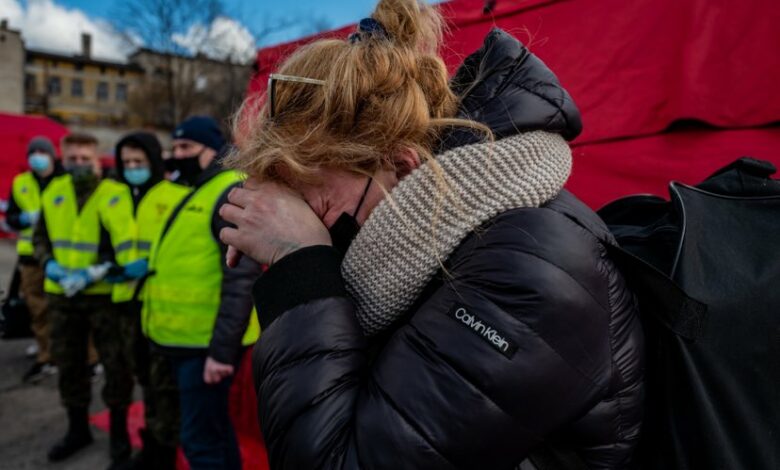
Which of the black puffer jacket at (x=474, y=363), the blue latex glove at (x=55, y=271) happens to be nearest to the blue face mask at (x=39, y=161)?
the blue latex glove at (x=55, y=271)

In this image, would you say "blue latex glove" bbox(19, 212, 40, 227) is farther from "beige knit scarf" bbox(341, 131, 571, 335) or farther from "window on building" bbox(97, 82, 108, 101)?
"window on building" bbox(97, 82, 108, 101)

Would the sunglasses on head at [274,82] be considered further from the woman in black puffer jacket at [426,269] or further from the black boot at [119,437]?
the black boot at [119,437]

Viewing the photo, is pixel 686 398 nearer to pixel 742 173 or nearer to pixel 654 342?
pixel 654 342

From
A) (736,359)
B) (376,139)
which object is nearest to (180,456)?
(376,139)

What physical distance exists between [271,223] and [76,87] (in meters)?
63.4

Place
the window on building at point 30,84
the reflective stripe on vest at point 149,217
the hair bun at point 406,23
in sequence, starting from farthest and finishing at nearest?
the window on building at point 30,84, the reflective stripe on vest at point 149,217, the hair bun at point 406,23

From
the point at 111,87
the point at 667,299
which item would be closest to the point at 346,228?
the point at 667,299

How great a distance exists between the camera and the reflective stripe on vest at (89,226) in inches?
132

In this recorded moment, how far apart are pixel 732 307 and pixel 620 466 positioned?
0.35m

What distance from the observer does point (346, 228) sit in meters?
1.15

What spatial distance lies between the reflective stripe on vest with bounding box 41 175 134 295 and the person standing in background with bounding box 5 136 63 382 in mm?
1455

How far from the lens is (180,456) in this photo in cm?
331

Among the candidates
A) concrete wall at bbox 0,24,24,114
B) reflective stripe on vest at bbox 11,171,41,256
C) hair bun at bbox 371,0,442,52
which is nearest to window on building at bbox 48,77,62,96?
concrete wall at bbox 0,24,24,114

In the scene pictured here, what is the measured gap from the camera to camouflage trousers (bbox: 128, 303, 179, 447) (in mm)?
2805
